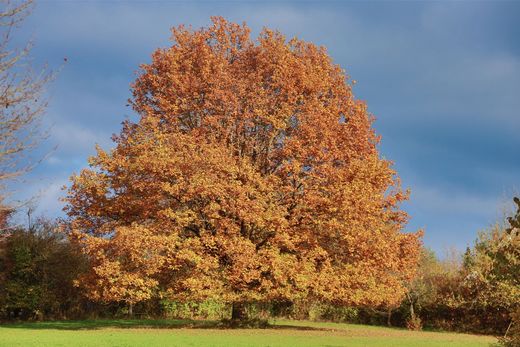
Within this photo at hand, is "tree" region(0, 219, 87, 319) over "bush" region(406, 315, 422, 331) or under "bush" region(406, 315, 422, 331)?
over

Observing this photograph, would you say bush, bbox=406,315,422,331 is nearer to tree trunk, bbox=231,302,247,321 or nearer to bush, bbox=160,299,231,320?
bush, bbox=160,299,231,320

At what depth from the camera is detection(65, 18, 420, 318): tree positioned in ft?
91.6

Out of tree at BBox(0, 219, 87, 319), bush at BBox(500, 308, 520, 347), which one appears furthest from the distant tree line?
bush at BBox(500, 308, 520, 347)

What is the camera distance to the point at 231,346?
21.7 metres

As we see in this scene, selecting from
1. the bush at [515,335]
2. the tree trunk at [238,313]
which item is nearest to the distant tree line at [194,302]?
the tree trunk at [238,313]

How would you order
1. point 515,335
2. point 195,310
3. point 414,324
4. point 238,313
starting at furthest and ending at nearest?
point 195,310 → point 414,324 → point 238,313 → point 515,335

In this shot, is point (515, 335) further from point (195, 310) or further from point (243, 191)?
point (195, 310)

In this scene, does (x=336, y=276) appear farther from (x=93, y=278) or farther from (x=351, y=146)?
(x=93, y=278)

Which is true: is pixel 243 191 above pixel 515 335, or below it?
above

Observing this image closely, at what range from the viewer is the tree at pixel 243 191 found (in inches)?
1099

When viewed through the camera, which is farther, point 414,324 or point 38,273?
point 38,273

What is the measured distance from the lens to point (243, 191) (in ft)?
91.0

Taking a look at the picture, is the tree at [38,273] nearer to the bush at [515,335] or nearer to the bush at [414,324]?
the bush at [414,324]

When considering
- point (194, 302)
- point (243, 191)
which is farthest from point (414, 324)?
point (243, 191)
